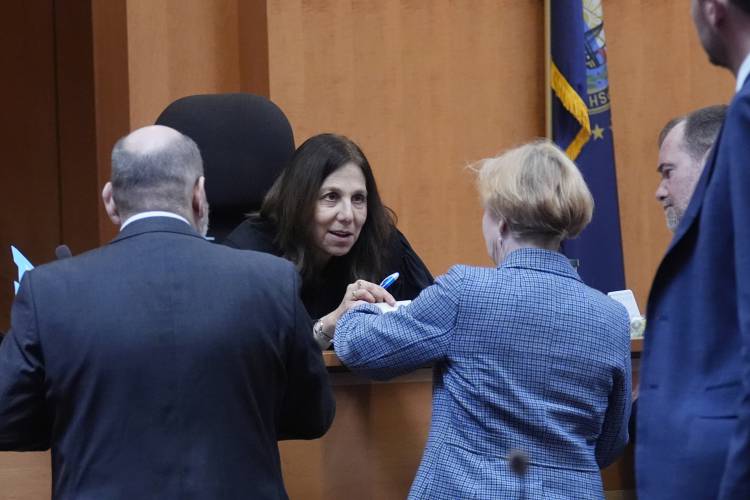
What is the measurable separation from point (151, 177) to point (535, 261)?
83 cm

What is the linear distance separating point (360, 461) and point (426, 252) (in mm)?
3049

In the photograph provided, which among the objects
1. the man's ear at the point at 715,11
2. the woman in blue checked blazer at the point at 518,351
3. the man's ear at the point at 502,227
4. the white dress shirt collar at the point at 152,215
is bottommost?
the woman in blue checked blazer at the point at 518,351

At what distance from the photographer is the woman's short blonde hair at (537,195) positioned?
2.72 m

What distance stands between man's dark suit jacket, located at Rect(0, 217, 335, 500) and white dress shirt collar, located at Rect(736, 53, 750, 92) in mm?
1120

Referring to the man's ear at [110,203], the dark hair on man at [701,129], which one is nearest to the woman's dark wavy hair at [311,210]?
the dark hair on man at [701,129]

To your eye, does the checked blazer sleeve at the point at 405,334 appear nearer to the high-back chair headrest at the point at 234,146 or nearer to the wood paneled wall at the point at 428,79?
the high-back chair headrest at the point at 234,146

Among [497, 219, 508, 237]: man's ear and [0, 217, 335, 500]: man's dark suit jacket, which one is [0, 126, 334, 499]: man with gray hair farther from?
[497, 219, 508, 237]: man's ear

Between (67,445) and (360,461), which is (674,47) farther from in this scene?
(67,445)

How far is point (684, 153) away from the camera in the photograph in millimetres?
3502

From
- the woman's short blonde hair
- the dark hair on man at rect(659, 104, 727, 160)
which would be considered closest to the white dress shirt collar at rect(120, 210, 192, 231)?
the woman's short blonde hair

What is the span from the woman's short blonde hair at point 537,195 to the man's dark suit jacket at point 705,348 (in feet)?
2.96

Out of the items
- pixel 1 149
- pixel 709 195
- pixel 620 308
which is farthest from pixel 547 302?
pixel 1 149

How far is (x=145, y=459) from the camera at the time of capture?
2418 mm

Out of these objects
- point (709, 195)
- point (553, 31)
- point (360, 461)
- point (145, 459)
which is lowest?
point (360, 461)
